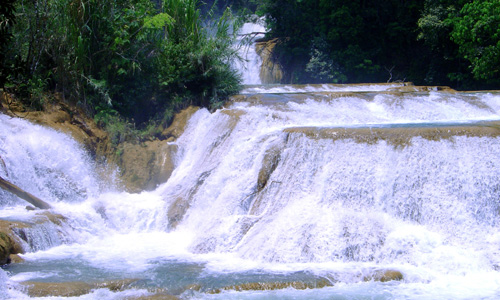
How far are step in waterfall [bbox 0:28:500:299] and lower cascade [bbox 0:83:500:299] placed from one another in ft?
0.08

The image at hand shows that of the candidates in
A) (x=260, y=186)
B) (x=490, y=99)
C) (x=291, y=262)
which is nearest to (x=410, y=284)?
(x=291, y=262)

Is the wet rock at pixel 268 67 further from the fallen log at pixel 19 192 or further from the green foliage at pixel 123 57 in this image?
the fallen log at pixel 19 192

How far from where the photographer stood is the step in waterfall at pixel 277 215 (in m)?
7.07

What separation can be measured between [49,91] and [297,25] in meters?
13.2

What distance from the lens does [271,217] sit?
28.6 feet

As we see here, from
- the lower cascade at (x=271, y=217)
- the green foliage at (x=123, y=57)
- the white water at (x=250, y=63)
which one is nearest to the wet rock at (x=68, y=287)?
the lower cascade at (x=271, y=217)

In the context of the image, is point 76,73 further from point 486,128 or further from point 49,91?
point 486,128

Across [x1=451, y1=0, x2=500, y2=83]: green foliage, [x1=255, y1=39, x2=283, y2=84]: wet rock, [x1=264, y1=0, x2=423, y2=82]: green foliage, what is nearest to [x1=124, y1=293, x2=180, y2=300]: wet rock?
[x1=451, y1=0, x2=500, y2=83]: green foliage

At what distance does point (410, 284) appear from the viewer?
6.91 metres

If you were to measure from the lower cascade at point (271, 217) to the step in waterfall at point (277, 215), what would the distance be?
0.02 meters

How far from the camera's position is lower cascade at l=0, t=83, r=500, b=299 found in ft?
22.9

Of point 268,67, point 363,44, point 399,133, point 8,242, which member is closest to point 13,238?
point 8,242

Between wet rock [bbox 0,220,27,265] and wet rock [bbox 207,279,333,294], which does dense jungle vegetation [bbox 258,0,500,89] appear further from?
wet rock [bbox 0,220,27,265]

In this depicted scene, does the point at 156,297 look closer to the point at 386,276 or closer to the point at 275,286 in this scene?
the point at 275,286
